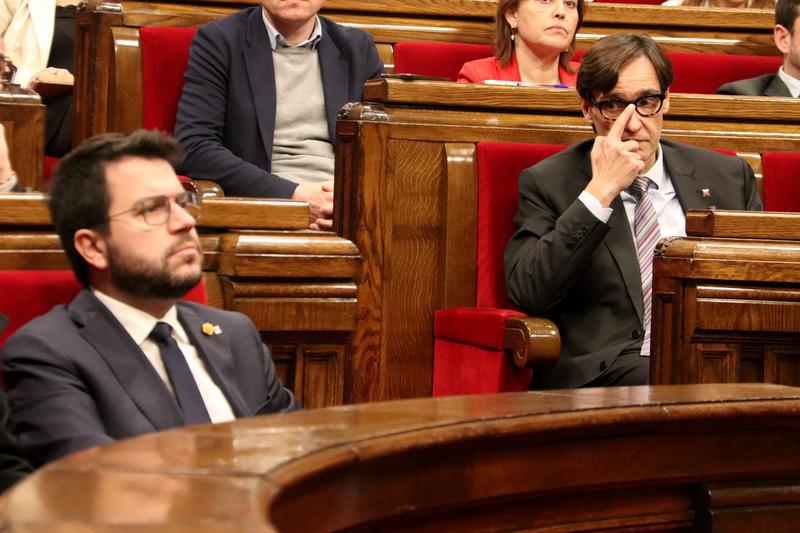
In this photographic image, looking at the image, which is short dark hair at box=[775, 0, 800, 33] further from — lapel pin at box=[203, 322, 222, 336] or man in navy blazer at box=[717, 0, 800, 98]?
lapel pin at box=[203, 322, 222, 336]

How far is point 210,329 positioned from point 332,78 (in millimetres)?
800

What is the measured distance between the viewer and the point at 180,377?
875 millimetres

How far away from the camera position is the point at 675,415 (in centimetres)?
74

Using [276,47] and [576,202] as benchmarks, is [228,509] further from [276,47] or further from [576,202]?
[276,47]

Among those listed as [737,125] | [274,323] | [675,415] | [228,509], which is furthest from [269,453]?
[737,125]

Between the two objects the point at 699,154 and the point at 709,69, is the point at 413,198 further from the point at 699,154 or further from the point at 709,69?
the point at 709,69

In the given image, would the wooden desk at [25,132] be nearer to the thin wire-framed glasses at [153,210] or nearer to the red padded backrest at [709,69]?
the thin wire-framed glasses at [153,210]

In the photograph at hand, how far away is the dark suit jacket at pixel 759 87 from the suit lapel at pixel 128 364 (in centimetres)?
116

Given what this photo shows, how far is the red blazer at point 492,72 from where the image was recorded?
1744mm

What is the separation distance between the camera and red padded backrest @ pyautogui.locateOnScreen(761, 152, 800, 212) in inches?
59.6

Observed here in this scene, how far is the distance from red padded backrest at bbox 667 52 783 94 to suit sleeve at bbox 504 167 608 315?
2.29ft

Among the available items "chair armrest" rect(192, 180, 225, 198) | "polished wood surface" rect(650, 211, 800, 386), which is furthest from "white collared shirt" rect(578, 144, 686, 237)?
"chair armrest" rect(192, 180, 225, 198)

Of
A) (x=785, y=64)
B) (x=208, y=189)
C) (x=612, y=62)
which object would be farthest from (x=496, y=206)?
(x=785, y=64)

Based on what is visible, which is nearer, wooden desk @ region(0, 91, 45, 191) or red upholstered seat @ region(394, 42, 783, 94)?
wooden desk @ region(0, 91, 45, 191)
